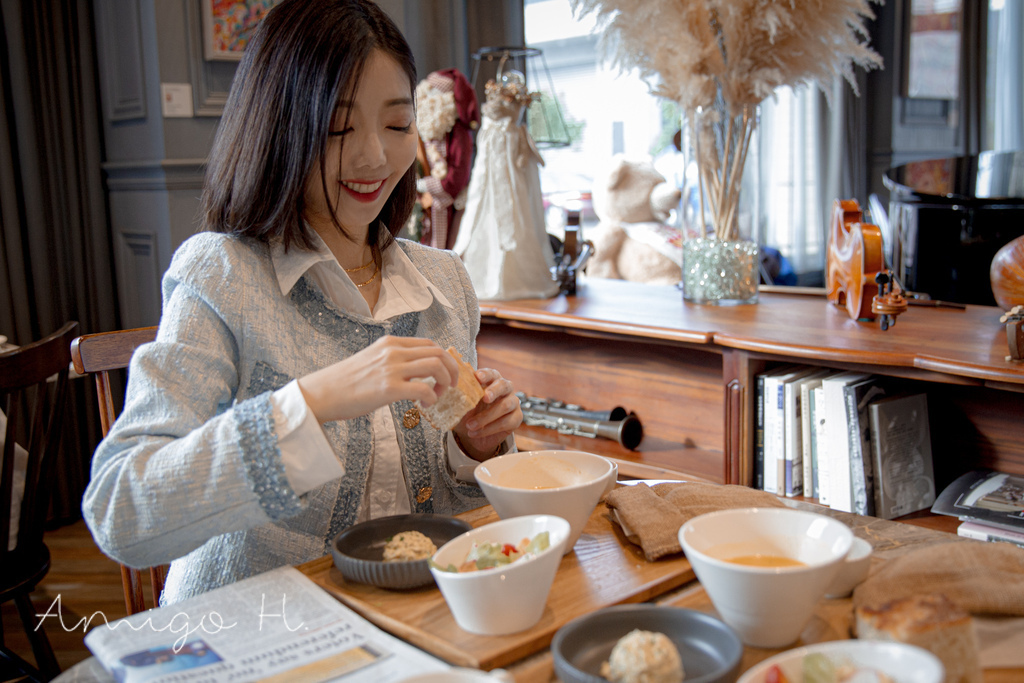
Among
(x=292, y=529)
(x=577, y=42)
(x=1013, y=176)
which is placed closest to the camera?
(x=292, y=529)

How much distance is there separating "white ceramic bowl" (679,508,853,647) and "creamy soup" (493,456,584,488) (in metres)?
0.28

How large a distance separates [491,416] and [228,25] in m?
2.55

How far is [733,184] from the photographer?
230cm

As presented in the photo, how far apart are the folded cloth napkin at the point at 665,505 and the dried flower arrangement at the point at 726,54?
4.41 feet

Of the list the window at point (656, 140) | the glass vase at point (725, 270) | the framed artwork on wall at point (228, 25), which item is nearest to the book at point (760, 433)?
the glass vase at point (725, 270)

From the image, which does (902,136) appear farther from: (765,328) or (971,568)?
(971,568)

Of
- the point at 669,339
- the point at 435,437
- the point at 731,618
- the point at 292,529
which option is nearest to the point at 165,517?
the point at 292,529

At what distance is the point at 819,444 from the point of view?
5.89 ft

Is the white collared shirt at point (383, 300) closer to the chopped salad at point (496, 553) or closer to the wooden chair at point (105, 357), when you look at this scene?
the chopped salad at point (496, 553)

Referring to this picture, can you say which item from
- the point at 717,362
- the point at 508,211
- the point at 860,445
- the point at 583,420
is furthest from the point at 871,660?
the point at 508,211

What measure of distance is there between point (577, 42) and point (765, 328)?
6.14 metres

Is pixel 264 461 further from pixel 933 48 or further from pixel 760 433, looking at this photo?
pixel 933 48

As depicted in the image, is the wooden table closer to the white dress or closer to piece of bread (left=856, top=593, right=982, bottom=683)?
piece of bread (left=856, top=593, right=982, bottom=683)

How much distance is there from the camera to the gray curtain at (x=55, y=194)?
314 centimetres
